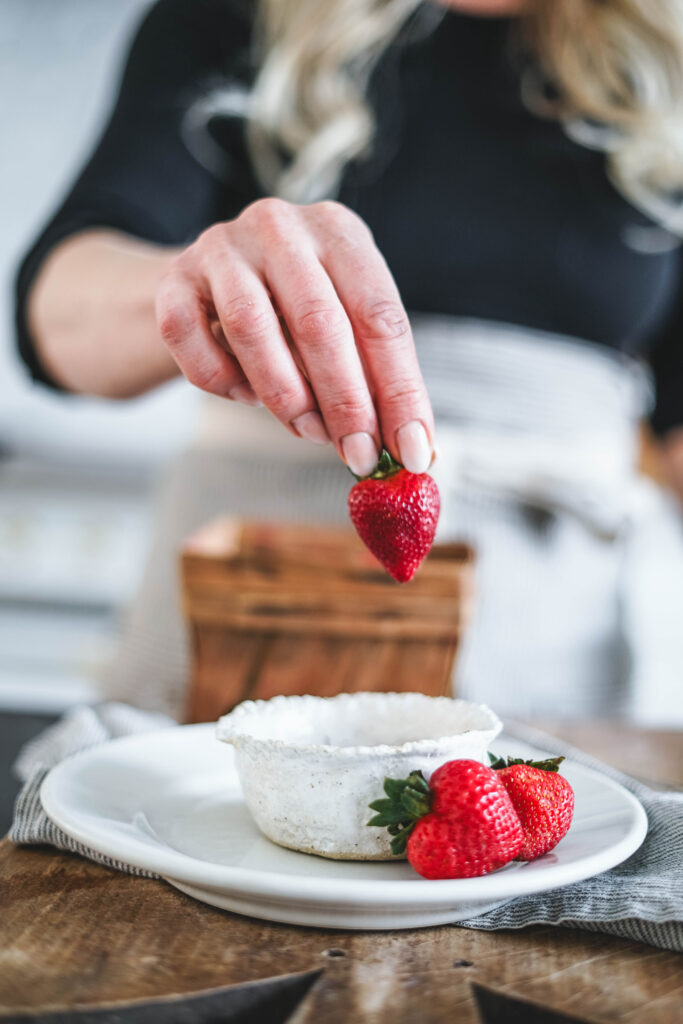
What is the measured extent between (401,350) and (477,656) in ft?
1.93

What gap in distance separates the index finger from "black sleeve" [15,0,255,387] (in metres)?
0.53

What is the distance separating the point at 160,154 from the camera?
101 cm

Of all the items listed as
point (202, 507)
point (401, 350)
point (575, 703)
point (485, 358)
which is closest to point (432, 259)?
point (485, 358)

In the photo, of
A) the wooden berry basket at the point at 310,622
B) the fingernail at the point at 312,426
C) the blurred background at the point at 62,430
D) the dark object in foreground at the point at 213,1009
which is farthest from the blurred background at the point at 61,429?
the dark object in foreground at the point at 213,1009

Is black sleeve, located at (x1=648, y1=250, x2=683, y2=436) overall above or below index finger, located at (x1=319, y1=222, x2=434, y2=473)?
below

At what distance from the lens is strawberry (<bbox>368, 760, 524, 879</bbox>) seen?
1.30ft

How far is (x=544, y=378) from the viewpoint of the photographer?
1.05 m

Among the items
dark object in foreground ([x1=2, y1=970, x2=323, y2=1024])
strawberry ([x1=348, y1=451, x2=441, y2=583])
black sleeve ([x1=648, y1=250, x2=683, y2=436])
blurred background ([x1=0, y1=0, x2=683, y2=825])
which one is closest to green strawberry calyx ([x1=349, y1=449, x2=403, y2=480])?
strawberry ([x1=348, y1=451, x2=441, y2=583])

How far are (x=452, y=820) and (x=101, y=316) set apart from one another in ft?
1.87

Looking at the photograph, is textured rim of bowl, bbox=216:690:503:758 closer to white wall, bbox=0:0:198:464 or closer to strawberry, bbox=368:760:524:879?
strawberry, bbox=368:760:524:879

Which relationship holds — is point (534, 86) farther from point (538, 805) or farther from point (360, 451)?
point (538, 805)

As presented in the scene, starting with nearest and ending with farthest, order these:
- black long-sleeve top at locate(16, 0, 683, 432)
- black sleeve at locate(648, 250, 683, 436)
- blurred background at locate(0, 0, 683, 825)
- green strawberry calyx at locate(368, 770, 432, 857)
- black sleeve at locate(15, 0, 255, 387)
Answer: green strawberry calyx at locate(368, 770, 432, 857)
black sleeve at locate(15, 0, 255, 387)
black long-sleeve top at locate(16, 0, 683, 432)
black sleeve at locate(648, 250, 683, 436)
blurred background at locate(0, 0, 683, 825)

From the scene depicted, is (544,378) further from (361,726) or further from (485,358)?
(361,726)

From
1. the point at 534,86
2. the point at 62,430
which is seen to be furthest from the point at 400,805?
the point at 62,430
